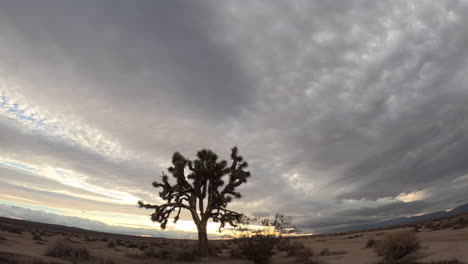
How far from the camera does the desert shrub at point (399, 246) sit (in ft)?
41.7

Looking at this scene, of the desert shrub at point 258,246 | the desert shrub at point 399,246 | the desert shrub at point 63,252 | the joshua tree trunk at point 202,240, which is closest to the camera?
the desert shrub at point 399,246

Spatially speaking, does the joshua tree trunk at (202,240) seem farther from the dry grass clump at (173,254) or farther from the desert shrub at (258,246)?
the desert shrub at (258,246)

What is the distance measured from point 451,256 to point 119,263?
18.3 meters

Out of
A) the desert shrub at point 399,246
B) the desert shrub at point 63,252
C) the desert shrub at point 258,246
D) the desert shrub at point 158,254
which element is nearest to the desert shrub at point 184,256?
the desert shrub at point 158,254

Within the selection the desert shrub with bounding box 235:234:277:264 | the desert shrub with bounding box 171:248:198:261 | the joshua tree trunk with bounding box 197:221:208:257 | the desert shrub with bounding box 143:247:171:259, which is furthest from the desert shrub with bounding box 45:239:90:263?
the desert shrub with bounding box 235:234:277:264

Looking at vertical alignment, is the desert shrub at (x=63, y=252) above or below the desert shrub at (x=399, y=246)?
below

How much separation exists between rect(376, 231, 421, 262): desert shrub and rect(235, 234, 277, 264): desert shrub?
5.89 metres

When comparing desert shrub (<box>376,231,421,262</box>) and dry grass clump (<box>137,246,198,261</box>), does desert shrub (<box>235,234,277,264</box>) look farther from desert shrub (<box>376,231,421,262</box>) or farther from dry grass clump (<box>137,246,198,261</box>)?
dry grass clump (<box>137,246,198,261</box>)

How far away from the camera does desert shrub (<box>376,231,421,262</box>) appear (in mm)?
12695

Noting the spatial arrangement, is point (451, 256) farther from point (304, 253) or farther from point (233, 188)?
point (233, 188)

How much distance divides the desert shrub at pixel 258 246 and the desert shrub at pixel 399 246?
589 centimetres

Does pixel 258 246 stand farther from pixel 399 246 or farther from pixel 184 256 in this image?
pixel 184 256

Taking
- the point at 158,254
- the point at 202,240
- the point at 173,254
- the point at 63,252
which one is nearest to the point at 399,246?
the point at 202,240

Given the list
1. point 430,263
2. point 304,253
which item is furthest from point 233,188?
point 430,263
